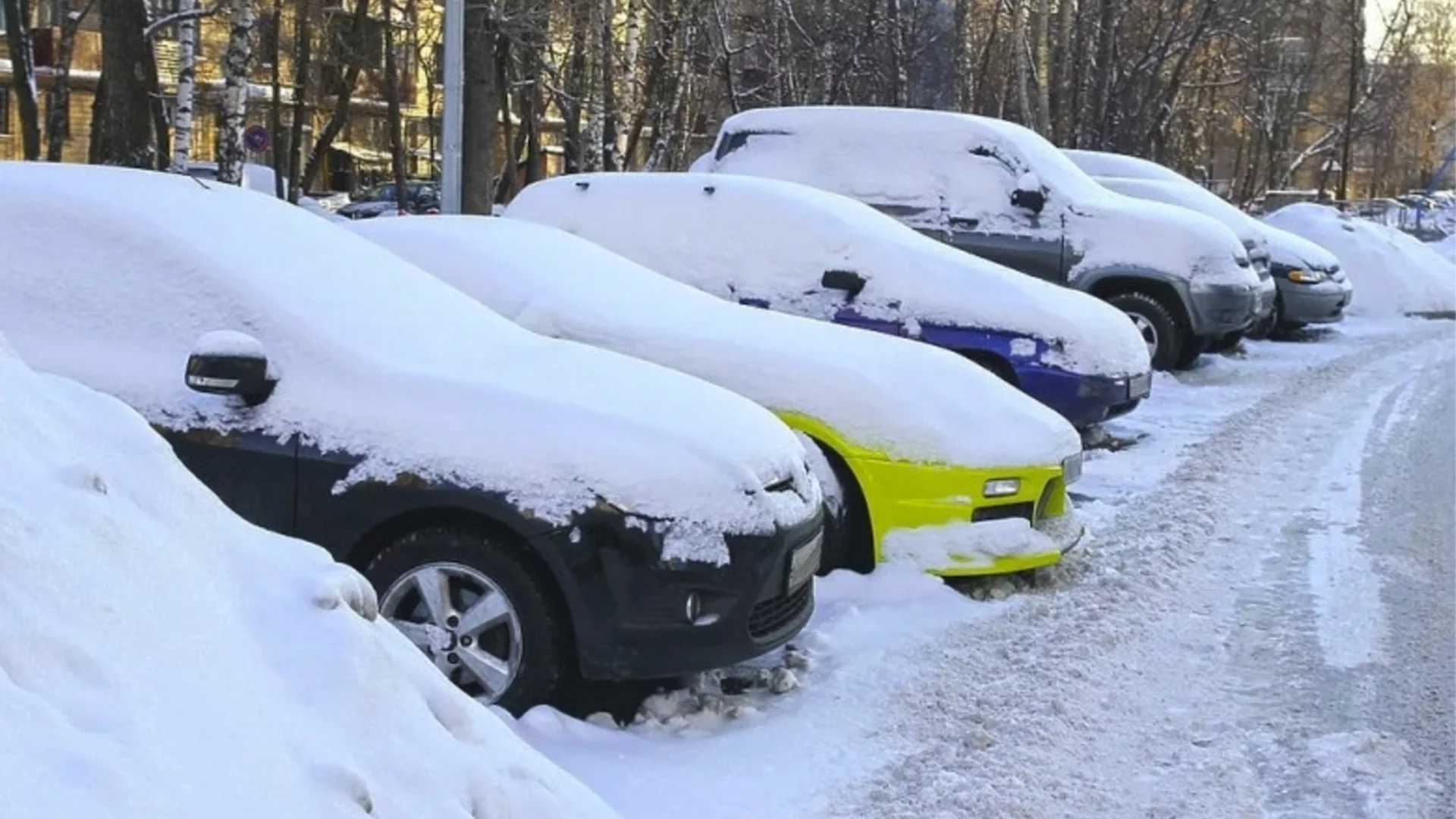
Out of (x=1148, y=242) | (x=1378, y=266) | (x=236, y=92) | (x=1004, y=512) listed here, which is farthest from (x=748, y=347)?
(x=1378, y=266)

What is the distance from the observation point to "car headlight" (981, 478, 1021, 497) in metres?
6.31

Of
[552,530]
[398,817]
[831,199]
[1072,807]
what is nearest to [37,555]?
[398,817]

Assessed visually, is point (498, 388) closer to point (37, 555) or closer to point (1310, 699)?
point (37, 555)

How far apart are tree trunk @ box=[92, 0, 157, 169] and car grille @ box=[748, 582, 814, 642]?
11.9 m

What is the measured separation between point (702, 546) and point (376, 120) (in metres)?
45.7

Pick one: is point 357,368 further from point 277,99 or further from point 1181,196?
point 277,99

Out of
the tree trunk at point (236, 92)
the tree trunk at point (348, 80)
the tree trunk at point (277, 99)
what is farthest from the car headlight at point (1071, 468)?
the tree trunk at point (348, 80)

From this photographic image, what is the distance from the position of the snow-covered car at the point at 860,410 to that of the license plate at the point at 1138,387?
2.44m

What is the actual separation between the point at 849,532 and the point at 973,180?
6736 mm

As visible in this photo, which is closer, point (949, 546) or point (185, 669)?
point (185, 669)

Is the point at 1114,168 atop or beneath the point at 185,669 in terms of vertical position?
atop

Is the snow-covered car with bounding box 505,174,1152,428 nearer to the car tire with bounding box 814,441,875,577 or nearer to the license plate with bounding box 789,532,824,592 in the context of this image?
the car tire with bounding box 814,441,875,577

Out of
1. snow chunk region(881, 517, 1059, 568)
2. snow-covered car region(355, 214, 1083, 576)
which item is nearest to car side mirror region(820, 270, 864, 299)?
snow-covered car region(355, 214, 1083, 576)

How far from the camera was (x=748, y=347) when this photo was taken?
635cm
